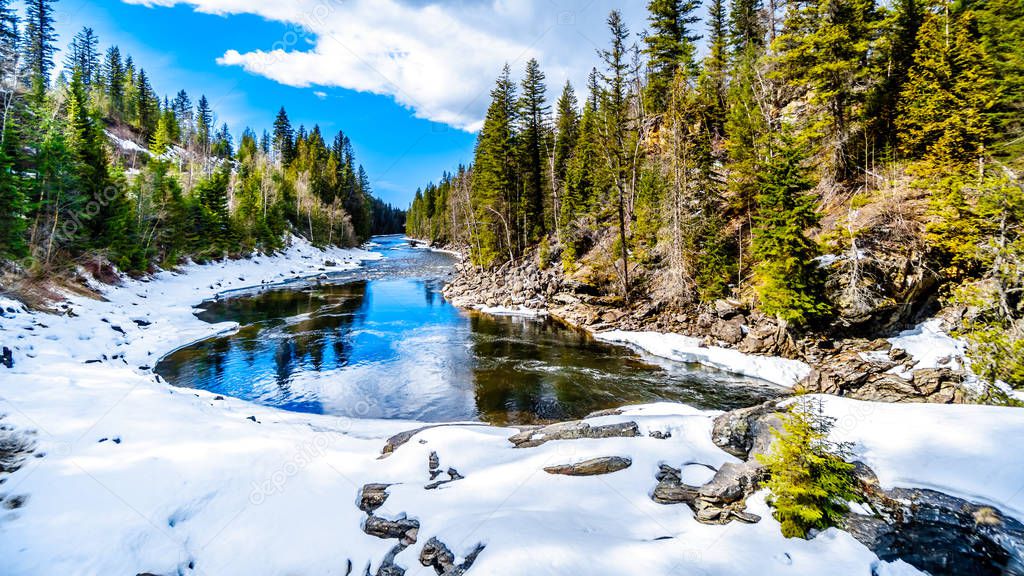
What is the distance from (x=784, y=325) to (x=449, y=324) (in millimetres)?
15478

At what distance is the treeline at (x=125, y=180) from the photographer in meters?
19.4

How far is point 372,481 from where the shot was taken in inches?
239

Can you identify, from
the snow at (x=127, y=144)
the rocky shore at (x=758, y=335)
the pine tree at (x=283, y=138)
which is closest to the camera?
the rocky shore at (x=758, y=335)

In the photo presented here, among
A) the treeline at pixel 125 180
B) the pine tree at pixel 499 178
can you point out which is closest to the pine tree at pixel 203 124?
the treeline at pixel 125 180

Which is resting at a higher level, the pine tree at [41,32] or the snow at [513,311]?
the pine tree at [41,32]

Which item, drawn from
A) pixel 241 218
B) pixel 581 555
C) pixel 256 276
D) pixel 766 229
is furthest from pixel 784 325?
pixel 241 218

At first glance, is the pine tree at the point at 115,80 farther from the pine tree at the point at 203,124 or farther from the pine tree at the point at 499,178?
the pine tree at the point at 499,178

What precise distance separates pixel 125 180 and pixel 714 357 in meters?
37.7

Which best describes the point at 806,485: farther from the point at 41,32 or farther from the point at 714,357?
the point at 41,32

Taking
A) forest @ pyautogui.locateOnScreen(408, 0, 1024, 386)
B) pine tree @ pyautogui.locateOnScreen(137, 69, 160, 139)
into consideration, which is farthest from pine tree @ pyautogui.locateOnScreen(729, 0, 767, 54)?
pine tree @ pyautogui.locateOnScreen(137, 69, 160, 139)

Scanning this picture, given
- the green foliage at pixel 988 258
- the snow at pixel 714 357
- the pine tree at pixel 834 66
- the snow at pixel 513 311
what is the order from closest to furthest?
the green foliage at pixel 988 258 < the snow at pixel 714 357 < the pine tree at pixel 834 66 < the snow at pixel 513 311

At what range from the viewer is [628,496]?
5.08 metres

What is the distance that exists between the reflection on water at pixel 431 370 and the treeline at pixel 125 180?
335 inches

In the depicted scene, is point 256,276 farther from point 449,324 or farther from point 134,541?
point 134,541
